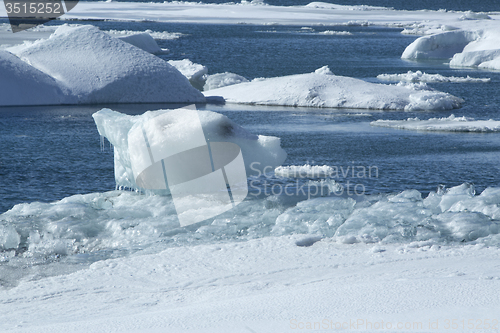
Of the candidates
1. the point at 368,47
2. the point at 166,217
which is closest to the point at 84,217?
the point at 166,217

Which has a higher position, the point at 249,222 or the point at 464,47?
the point at 249,222

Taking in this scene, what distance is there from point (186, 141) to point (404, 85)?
31.2 feet

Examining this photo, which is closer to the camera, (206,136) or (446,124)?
(206,136)

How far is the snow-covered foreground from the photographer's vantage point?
125 inches

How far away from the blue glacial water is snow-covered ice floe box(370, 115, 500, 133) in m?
0.27

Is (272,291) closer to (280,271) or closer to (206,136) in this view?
(280,271)

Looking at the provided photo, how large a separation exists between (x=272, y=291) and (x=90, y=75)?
32.4 feet

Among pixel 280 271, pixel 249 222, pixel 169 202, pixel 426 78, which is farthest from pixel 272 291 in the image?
pixel 426 78

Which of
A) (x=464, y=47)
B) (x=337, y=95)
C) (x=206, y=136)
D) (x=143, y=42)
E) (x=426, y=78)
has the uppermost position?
(x=206, y=136)

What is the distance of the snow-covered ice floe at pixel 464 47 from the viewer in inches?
800

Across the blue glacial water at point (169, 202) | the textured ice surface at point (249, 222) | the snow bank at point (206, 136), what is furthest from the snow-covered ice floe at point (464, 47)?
the textured ice surface at point (249, 222)

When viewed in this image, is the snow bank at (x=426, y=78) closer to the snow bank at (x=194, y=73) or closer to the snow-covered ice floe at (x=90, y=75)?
the snow bank at (x=194, y=73)

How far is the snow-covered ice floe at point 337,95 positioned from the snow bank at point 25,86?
141 inches

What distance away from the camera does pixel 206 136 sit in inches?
248
